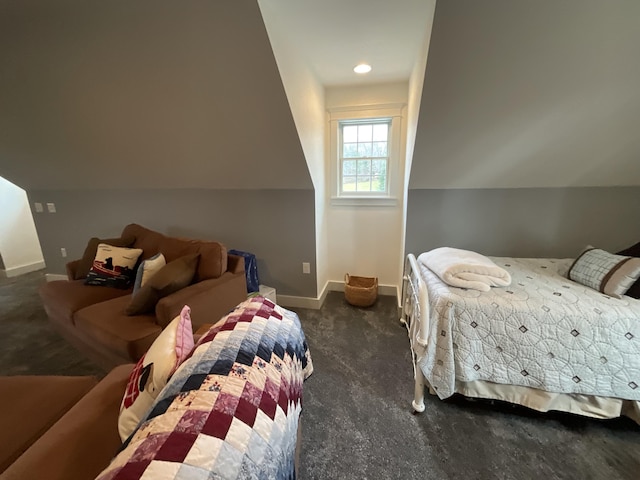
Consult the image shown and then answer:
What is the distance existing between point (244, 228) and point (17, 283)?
11.8 feet

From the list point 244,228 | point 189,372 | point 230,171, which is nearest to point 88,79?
point 230,171

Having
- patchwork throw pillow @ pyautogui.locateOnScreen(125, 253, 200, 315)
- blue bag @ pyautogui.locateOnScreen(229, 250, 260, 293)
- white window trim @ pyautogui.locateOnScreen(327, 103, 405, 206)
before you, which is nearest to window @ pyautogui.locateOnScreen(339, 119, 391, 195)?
white window trim @ pyautogui.locateOnScreen(327, 103, 405, 206)

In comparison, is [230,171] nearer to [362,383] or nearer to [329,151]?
[329,151]

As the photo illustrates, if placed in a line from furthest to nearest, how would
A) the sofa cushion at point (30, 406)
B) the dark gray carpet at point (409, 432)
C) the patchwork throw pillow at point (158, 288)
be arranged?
1. the patchwork throw pillow at point (158, 288)
2. the dark gray carpet at point (409, 432)
3. the sofa cushion at point (30, 406)

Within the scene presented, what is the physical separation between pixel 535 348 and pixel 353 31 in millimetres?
2300

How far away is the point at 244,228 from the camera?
10.2ft

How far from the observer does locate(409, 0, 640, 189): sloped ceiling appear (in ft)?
4.64

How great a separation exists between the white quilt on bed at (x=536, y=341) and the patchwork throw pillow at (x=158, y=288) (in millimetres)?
1734

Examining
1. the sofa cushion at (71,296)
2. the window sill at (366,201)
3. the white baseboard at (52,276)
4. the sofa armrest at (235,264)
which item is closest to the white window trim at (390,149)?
the window sill at (366,201)

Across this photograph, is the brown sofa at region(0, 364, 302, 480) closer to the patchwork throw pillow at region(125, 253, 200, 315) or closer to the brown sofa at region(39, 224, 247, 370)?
the brown sofa at region(39, 224, 247, 370)

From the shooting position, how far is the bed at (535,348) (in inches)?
57.9

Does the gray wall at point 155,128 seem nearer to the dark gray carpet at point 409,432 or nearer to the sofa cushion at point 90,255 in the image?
the sofa cushion at point 90,255

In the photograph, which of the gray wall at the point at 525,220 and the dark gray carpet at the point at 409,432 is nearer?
the dark gray carpet at the point at 409,432

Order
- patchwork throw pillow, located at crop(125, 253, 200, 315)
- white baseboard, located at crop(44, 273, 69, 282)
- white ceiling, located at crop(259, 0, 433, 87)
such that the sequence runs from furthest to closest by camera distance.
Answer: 1. white baseboard, located at crop(44, 273, 69, 282)
2. patchwork throw pillow, located at crop(125, 253, 200, 315)
3. white ceiling, located at crop(259, 0, 433, 87)
